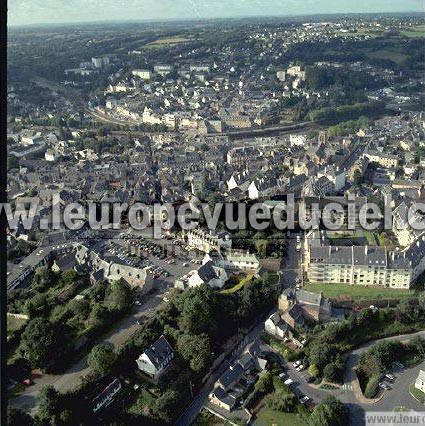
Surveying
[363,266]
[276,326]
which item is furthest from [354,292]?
[276,326]

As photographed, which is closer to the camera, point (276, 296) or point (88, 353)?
point (88, 353)

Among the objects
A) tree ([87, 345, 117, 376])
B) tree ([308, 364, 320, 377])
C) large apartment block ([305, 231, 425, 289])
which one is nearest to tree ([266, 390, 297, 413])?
tree ([308, 364, 320, 377])

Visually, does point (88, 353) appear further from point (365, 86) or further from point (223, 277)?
point (365, 86)

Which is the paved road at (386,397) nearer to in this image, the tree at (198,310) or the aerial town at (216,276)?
the aerial town at (216,276)

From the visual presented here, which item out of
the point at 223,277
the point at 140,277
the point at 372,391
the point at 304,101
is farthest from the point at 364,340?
the point at 304,101

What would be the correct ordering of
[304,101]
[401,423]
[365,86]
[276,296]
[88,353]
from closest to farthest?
[401,423] < [88,353] < [276,296] < [304,101] < [365,86]
